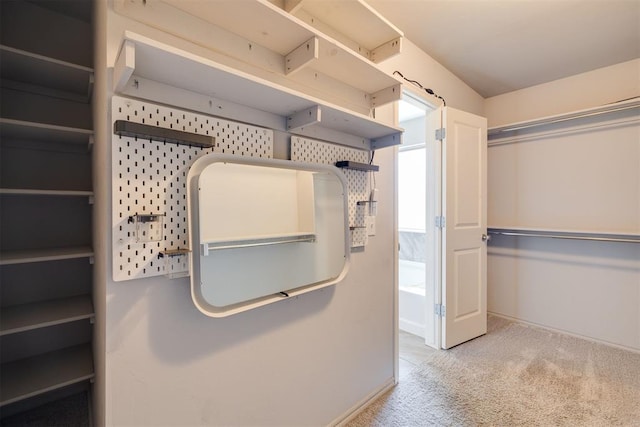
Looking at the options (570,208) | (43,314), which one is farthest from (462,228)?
(43,314)

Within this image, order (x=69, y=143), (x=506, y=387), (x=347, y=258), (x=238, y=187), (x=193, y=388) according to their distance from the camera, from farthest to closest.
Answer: (x=506, y=387) → (x=69, y=143) → (x=347, y=258) → (x=238, y=187) → (x=193, y=388)

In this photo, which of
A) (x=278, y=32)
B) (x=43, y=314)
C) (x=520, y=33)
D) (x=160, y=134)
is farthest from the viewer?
(x=520, y=33)

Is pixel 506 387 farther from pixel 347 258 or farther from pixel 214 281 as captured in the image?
pixel 214 281

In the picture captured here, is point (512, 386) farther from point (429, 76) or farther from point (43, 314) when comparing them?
point (43, 314)

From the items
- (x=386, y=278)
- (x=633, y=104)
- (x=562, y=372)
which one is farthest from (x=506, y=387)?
(x=633, y=104)

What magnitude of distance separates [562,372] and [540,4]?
8.27 ft

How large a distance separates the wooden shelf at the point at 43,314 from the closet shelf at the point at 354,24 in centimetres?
175

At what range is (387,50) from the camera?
1569mm

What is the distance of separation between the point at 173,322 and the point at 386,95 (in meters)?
1.50

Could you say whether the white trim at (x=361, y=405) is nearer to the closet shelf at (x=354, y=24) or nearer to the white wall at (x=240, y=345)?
the white wall at (x=240, y=345)

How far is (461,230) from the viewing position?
8.38 ft

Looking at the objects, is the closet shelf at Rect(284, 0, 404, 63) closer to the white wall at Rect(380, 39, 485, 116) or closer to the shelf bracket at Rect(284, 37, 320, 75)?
the shelf bracket at Rect(284, 37, 320, 75)

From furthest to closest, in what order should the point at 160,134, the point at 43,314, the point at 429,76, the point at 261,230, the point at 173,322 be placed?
the point at 429,76 → the point at 43,314 → the point at 261,230 → the point at 173,322 → the point at 160,134

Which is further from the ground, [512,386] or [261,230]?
[261,230]
